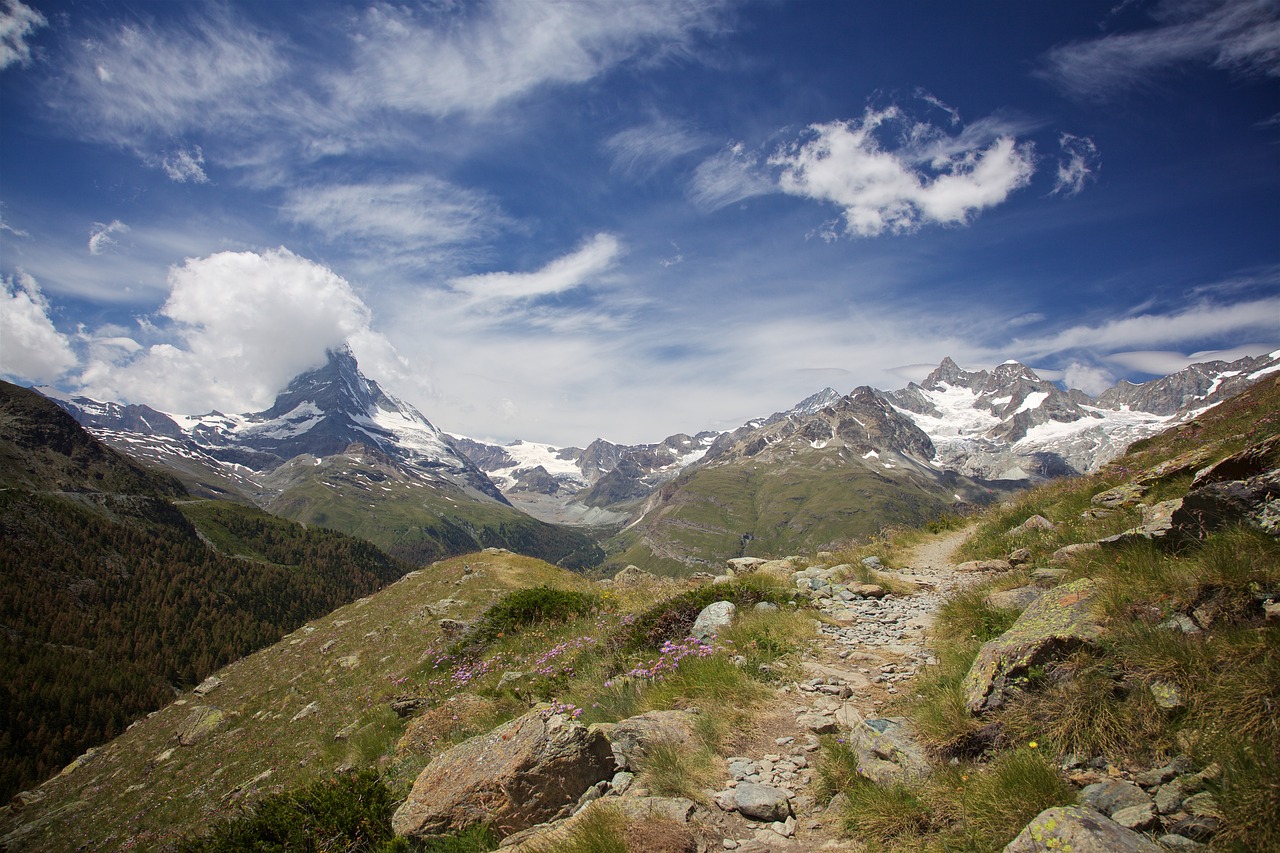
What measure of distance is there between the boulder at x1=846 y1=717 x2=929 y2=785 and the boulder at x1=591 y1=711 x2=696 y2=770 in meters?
2.48

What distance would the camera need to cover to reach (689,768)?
6.92 m

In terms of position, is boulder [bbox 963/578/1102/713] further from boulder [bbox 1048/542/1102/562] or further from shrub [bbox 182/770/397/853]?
shrub [bbox 182/770/397/853]

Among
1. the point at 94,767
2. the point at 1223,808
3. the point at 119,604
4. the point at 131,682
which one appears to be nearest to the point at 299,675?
the point at 94,767

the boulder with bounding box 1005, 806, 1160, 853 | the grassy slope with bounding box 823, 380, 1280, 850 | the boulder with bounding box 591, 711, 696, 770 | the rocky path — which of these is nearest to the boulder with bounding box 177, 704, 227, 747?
the boulder with bounding box 591, 711, 696, 770

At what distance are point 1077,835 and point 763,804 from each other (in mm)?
3196

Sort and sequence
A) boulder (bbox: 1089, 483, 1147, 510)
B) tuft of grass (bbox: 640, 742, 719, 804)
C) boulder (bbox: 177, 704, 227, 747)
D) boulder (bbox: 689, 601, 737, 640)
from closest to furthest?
tuft of grass (bbox: 640, 742, 719, 804), boulder (bbox: 689, 601, 737, 640), boulder (bbox: 1089, 483, 1147, 510), boulder (bbox: 177, 704, 227, 747)

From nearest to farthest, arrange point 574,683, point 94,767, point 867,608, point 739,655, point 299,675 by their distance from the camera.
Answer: point 739,655, point 574,683, point 867,608, point 299,675, point 94,767

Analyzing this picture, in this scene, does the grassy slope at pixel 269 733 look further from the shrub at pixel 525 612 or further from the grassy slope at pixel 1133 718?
the grassy slope at pixel 1133 718

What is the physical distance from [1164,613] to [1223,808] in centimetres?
274

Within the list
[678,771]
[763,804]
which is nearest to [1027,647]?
[763,804]

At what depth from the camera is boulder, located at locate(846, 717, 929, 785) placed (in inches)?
232

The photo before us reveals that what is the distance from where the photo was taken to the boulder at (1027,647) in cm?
602

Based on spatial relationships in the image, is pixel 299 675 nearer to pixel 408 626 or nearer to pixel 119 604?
pixel 408 626

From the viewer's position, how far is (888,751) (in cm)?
621
